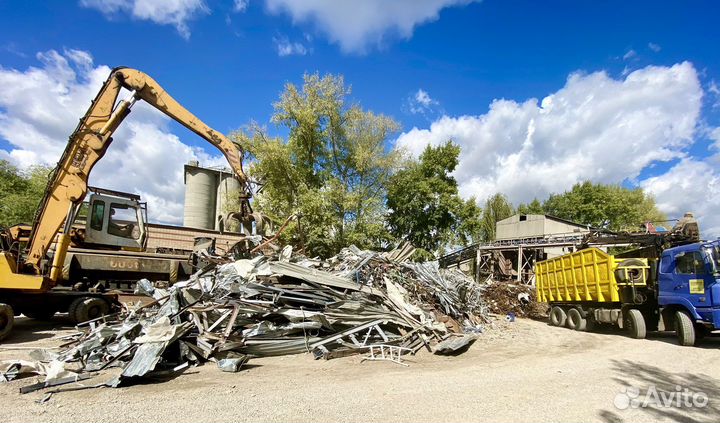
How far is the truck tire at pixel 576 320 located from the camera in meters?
12.3

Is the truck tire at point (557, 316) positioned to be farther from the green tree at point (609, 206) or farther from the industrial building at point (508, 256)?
the green tree at point (609, 206)

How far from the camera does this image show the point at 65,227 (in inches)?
348

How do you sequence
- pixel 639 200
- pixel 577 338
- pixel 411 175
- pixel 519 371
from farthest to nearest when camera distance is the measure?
pixel 639 200
pixel 411 175
pixel 577 338
pixel 519 371

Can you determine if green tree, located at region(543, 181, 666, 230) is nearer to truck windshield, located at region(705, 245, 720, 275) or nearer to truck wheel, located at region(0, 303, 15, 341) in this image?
truck windshield, located at region(705, 245, 720, 275)

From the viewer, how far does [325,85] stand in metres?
24.2

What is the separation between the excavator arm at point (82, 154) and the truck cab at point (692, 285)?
14.3 meters

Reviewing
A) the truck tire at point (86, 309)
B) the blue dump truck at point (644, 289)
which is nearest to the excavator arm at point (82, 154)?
the truck tire at point (86, 309)

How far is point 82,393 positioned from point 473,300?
11.2 meters

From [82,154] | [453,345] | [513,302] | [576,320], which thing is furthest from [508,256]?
[82,154]

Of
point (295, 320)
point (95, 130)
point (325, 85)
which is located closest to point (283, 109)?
point (325, 85)

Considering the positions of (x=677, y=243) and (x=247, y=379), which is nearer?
(x=247, y=379)

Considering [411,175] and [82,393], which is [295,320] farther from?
[411,175]

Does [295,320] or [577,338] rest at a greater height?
[295,320]

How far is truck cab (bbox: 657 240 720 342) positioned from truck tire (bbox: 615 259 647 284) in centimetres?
45
